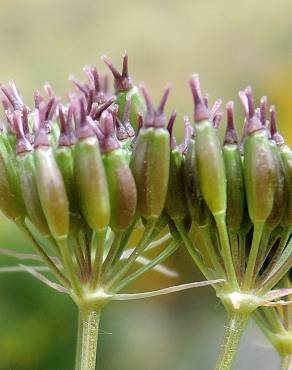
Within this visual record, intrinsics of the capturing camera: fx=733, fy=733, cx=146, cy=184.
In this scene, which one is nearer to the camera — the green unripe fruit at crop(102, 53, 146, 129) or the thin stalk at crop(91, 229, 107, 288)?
the thin stalk at crop(91, 229, 107, 288)

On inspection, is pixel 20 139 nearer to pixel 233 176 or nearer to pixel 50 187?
pixel 50 187

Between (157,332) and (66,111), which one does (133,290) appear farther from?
(66,111)

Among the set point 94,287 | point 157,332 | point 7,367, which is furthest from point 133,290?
point 94,287

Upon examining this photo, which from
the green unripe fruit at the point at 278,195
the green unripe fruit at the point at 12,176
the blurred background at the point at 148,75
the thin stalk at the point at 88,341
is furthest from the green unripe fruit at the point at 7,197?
the blurred background at the point at 148,75

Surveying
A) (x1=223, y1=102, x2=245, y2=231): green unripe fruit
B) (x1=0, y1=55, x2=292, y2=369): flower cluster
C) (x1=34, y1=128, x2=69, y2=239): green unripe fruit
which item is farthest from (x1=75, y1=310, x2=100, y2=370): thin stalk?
(x1=223, y1=102, x2=245, y2=231): green unripe fruit

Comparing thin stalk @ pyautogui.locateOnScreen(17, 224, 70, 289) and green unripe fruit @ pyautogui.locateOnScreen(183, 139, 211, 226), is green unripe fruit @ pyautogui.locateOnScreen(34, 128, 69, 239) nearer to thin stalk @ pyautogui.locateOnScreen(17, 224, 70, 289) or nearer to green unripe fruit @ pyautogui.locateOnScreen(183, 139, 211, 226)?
thin stalk @ pyautogui.locateOnScreen(17, 224, 70, 289)

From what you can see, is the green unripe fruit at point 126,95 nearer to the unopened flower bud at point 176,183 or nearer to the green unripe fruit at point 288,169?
the unopened flower bud at point 176,183

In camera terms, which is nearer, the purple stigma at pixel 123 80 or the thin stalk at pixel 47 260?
the thin stalk at pixel 47 260
